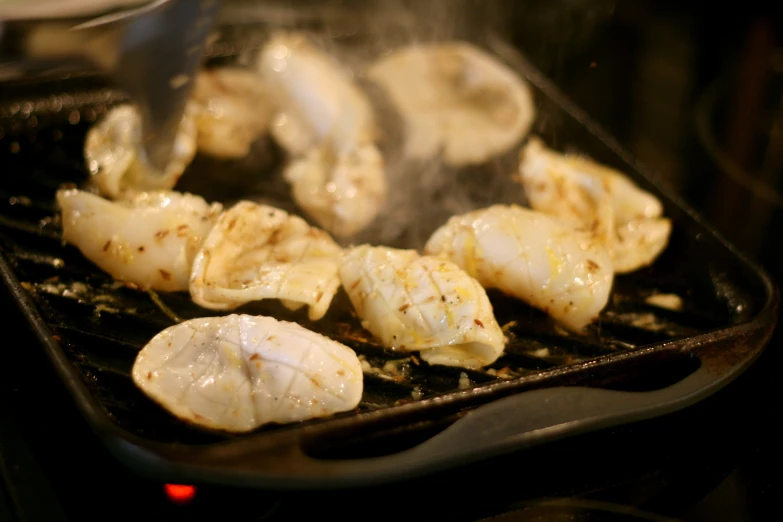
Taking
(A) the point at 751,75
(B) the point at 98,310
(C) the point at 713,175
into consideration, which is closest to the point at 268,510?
(B) the point at 98,310

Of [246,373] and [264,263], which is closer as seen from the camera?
[246,373]

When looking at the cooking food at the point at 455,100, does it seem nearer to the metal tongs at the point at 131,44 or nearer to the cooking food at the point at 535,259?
the cooking food at the point at 535,259

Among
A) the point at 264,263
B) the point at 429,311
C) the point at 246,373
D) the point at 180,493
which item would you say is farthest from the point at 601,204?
the point at 180,493

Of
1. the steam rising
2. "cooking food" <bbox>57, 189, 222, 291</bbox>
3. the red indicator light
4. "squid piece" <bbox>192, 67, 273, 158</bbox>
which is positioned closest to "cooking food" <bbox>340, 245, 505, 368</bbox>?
the steam rising

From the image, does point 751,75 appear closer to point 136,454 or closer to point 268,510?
point 268,510

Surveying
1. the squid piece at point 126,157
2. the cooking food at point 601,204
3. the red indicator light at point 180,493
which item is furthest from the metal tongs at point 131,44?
the cooking food at point 601,204

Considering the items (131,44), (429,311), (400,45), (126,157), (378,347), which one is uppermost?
(131,44)

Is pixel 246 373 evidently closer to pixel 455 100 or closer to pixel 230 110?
pixel 230 110
